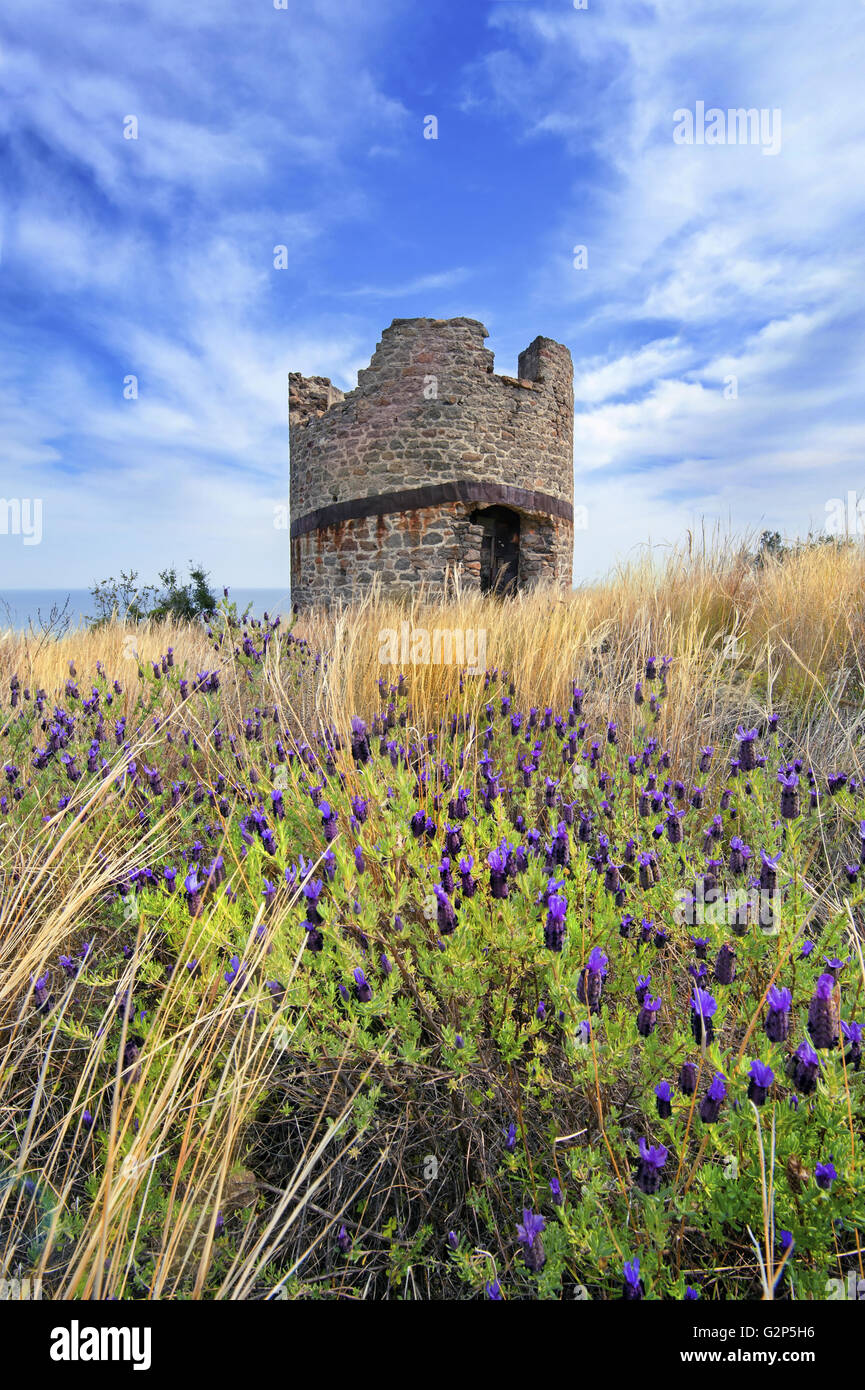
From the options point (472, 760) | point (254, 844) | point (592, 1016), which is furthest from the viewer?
point (472, 760)

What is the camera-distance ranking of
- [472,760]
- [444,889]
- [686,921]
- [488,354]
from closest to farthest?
[444,889] < [686,921] < [472,760] < [488,354]

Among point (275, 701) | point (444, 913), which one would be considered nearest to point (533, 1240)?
point (444, 913)

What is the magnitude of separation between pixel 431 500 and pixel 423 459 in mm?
769

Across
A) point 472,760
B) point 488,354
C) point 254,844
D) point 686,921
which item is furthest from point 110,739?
point 488,354

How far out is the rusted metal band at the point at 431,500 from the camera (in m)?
11.9

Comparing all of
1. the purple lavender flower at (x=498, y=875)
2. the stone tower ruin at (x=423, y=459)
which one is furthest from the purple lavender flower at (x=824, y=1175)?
the stone tower ruin at (x=423, y=459)

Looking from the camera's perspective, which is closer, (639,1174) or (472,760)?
(639,1174)

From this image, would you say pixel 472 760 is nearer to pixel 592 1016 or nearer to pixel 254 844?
pixel 254 844

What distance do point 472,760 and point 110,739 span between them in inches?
63.6

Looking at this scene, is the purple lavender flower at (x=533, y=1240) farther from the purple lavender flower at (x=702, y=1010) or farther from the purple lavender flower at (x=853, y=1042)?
the purple lavender flower at (x=853, y=1042)

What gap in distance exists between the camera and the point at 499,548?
569 inches

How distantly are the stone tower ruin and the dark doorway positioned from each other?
41.2 inches

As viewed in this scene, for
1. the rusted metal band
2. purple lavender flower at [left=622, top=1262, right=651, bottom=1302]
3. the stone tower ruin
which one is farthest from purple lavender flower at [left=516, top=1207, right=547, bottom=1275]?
the rusted metal band
